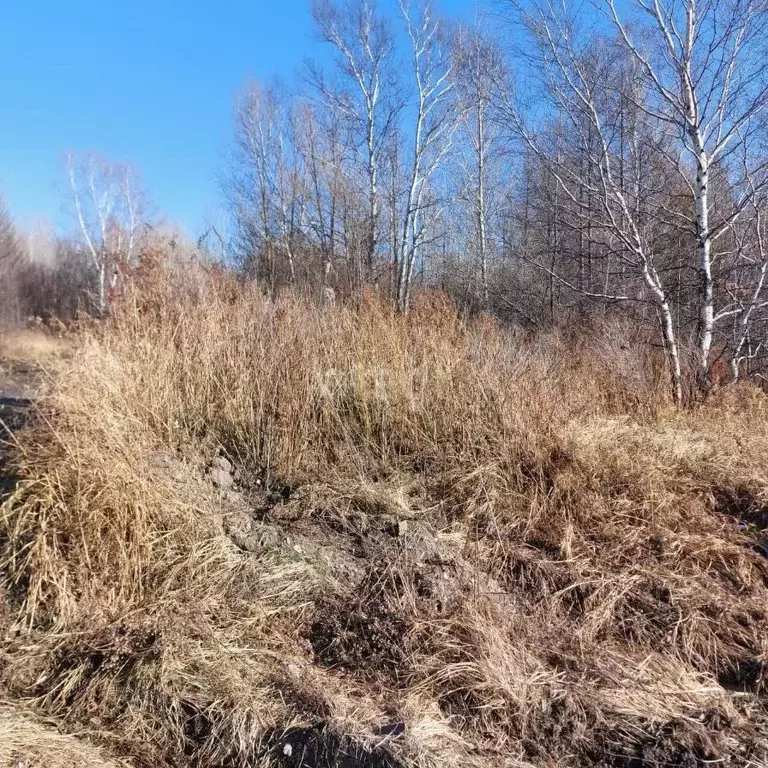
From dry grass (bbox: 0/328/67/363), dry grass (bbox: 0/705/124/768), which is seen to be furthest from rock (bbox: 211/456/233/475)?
dry grass (bbox: 0/328/67/363)

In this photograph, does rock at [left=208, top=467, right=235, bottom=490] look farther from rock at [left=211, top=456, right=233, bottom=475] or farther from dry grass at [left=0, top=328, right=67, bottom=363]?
dry grass at [left=0, top=328, right=67, bottom=363]

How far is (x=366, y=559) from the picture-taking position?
11.0 feet

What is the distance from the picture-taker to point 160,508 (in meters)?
3.35

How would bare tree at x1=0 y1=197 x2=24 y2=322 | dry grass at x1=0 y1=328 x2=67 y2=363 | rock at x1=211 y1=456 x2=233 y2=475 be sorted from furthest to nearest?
bare tree at x1=0 y1=197 x2=24 y2=322, dry grass at x1=0 y1=328 x2=67 y2=363, rock at x1=211 y1=456 x2=233 y2=475

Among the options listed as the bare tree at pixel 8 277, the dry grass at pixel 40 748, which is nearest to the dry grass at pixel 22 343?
the bare tree at pixel 8 277

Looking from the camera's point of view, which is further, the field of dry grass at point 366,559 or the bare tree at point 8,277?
the bare tree at point 8,277

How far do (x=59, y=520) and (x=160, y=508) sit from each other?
56 centimetres

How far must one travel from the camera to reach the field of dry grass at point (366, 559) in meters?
2.36

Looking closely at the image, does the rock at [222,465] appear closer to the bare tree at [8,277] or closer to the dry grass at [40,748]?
the dry grass at [40,748]

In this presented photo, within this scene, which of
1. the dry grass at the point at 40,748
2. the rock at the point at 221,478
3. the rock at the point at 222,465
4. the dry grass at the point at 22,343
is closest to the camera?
the dry grass at the point at 40,748

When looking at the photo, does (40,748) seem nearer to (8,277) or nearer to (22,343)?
(22,343)

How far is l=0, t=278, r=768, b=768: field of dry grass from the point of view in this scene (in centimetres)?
236

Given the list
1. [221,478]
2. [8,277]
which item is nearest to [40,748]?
[221,478]

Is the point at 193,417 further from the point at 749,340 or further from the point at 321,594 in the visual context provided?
the point at 749,340
